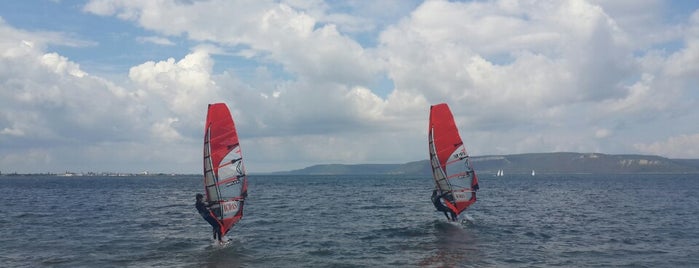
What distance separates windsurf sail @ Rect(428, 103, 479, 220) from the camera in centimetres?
3903

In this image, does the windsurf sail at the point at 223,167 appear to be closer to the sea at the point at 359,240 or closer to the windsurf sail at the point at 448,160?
the sea at the point at 359,240

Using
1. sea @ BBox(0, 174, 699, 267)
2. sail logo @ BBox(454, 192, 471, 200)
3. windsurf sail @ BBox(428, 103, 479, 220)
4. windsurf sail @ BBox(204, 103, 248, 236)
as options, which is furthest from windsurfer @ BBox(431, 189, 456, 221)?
windsurf sail @ BBox(204, 103, 248, 236)

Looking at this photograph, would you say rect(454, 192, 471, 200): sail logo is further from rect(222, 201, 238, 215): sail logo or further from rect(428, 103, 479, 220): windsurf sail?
rect(222, 201, 238, 215): sail logo

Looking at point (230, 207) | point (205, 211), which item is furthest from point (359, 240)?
point (205, 211)

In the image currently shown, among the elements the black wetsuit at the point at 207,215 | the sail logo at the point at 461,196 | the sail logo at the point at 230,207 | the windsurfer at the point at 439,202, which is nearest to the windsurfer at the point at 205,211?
the black wetsuit at the point at 207,215

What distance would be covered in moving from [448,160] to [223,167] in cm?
1732

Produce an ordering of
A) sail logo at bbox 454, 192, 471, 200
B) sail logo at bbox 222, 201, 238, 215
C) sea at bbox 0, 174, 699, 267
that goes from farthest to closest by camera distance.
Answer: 1. sail logo at bbox 454, 192, 471, 200
2. sail logo at bbox 222, 201, 238, 215
3. sea at bbox 0, 174, 699, 267

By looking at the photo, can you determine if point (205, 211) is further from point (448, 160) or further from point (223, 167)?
point (448, 160)

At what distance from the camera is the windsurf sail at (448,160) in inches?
1537

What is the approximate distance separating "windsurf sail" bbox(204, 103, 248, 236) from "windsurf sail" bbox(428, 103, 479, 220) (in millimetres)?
15325

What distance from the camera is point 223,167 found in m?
28.9

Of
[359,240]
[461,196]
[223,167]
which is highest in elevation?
[223,167]

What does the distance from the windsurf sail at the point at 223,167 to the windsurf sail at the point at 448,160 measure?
15325 millimetres

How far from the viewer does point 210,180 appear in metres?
28.7
